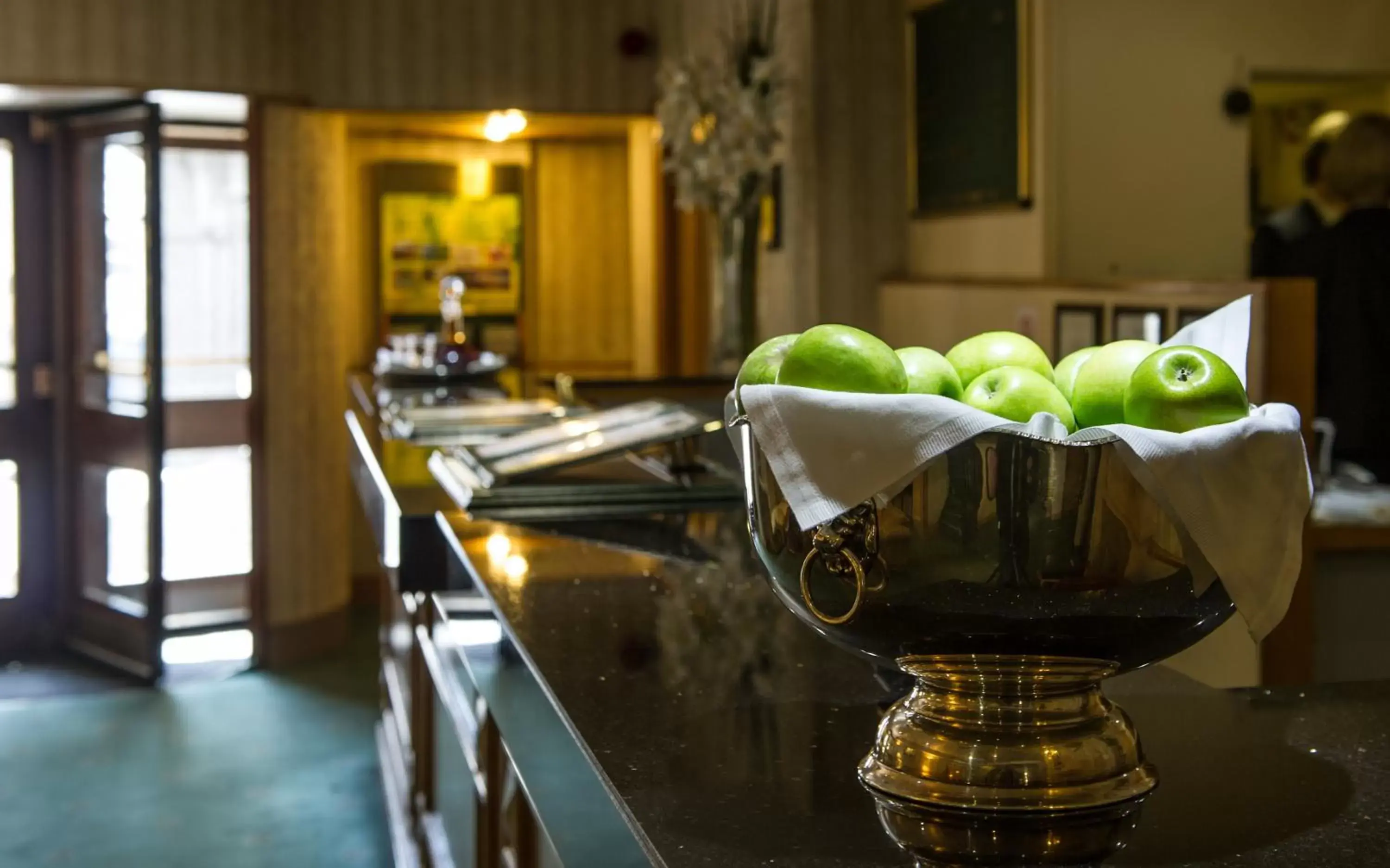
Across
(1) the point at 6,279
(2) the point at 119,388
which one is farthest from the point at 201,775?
(1) the point at 6,279

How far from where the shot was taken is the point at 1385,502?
3191 mm

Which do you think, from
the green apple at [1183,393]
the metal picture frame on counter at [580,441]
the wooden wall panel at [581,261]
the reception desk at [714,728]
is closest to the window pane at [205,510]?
the wooden wall panel at [581,261]

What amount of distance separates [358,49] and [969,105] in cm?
284

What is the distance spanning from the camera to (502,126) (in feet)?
22.6

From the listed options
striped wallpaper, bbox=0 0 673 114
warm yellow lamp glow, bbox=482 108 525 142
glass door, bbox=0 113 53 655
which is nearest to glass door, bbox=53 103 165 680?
glass door, bbox=0 113 53 655

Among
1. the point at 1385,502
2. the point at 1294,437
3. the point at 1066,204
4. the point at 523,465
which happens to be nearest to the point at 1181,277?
the point at 1066,204

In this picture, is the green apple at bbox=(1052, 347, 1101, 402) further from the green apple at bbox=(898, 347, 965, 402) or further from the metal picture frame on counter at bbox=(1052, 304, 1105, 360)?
the metal picture frame on counter at bbox=(1052, 304, 1105, 360)

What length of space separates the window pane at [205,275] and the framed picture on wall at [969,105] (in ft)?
10.1

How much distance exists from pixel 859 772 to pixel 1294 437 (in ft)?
1.10

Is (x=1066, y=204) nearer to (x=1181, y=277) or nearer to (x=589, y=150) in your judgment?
(x=1181, y=277)

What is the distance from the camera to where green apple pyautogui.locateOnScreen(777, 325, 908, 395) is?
90 centimetres

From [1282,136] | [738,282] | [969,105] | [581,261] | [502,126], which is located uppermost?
[502,126]

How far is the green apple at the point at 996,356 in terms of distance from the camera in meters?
0.95

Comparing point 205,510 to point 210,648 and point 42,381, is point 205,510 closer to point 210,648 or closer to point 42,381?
point 210,648
